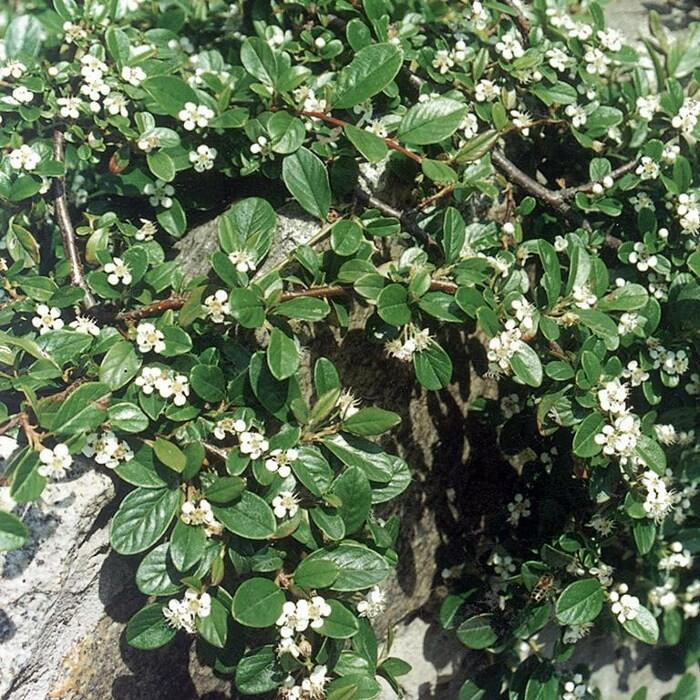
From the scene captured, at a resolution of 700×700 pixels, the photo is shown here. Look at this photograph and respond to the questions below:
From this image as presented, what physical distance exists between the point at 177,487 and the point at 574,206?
1251 millimetres

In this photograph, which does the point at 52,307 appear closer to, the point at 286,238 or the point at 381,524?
the point at 286,238

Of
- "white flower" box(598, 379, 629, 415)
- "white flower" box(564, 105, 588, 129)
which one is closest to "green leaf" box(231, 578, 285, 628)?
"white flower" box(598, 379, 629, 415)

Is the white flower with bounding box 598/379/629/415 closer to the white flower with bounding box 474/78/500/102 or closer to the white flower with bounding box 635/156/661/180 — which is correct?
the white flower with bounding box 635/156/661/180

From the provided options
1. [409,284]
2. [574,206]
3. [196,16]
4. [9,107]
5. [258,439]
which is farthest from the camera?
[196,16]

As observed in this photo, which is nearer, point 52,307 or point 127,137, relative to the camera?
point 52,307

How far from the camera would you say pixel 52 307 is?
1870 millimetres

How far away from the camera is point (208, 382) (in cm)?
175

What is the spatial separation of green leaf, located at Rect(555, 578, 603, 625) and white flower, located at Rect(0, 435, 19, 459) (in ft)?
4.02

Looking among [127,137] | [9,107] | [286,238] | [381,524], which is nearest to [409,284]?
[286,238]

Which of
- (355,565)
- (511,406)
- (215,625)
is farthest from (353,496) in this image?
(511,406)

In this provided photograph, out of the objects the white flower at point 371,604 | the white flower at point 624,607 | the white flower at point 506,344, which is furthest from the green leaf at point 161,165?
the white flower at point 624,607

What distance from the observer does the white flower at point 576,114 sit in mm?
2242

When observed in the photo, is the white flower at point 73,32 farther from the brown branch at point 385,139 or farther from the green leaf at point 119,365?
the green leaf at point 119,365

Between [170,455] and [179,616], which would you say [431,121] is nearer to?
[170,455]
